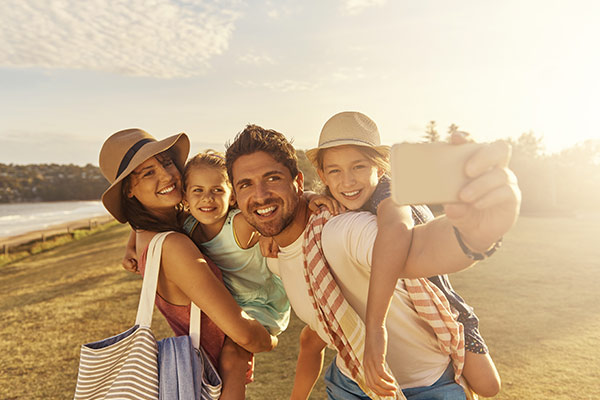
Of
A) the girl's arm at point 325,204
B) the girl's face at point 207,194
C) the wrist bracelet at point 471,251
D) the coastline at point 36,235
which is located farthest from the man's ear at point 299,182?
the coastline at point 36,235

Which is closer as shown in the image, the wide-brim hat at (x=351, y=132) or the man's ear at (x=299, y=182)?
the wide-brim hat at (x=351, y=132)

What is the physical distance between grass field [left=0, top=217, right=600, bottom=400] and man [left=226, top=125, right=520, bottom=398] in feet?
8.84

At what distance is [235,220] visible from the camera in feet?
8.50

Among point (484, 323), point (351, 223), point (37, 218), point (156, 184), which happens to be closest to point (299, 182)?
point (351, 223)

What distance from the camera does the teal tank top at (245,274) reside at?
254cm

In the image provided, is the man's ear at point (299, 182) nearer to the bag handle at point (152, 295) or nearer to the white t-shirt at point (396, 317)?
the white t-shirt at point (396, 317)

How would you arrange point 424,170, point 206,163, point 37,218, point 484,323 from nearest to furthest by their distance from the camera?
point 424,170, point 206,163, point 484,323, point 37,218

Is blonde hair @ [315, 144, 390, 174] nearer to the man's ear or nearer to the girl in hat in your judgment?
the man's ear

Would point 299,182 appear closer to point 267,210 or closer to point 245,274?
point 267,210

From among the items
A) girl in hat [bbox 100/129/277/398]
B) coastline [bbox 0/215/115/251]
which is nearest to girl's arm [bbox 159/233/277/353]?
girl in hat [bbox 100/129/277/398]

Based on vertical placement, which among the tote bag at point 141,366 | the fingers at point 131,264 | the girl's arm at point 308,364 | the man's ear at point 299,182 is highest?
the man's ear at point 299,182

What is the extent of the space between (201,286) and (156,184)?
0.70 meters

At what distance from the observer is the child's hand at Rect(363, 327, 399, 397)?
5.35 ft

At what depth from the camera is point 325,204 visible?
2211 mm
